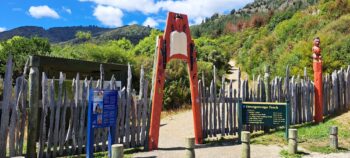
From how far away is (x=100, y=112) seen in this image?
7930 millimetres

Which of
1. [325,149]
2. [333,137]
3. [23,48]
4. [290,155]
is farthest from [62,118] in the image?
[23,48]

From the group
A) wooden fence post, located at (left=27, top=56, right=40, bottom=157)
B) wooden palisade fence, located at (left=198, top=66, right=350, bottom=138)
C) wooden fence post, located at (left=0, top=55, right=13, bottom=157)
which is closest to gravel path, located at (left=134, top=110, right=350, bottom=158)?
wooden palisade fence, located at (left=198, top=66, right=350, bottom=138)

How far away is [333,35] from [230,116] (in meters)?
18.4

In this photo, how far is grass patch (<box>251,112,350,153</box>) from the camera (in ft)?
32.1

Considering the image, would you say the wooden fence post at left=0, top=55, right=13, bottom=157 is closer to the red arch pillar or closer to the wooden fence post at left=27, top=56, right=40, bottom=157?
the wooden fence post at left=27, top=56, right=40, bottom=157

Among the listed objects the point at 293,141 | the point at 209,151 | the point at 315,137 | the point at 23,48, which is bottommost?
the point at 209,151

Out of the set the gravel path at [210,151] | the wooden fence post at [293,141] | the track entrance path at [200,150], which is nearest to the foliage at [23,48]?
the track entrance path at [200,150]

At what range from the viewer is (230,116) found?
11.4 metres

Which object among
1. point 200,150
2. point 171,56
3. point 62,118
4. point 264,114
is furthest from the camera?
point 264,114

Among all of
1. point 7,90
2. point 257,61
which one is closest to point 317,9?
point 257,61

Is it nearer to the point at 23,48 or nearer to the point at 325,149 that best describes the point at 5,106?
the point at 325,149

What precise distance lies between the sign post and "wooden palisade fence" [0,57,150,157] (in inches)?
27.6

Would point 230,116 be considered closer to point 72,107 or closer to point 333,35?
point 72,107

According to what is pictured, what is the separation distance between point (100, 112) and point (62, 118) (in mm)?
952
